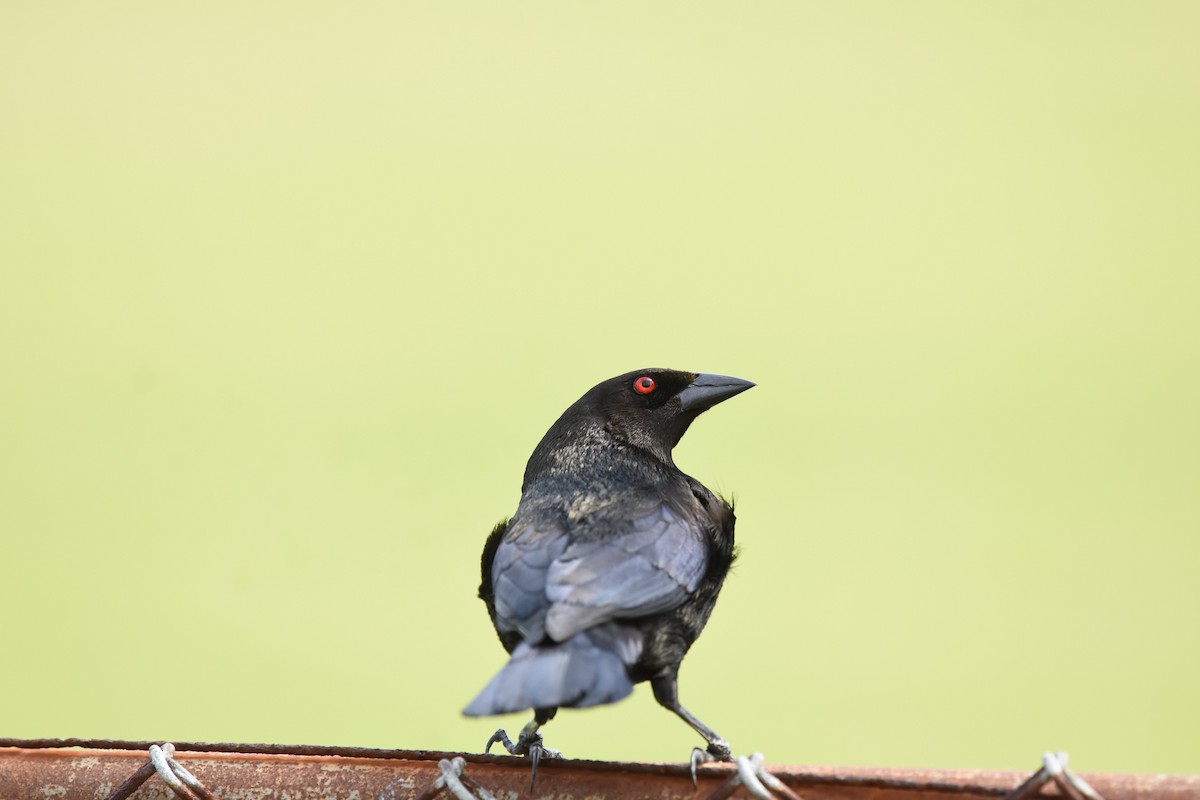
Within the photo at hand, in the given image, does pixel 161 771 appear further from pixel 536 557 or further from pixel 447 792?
pixel 536 557

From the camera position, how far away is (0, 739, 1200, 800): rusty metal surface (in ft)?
6.96

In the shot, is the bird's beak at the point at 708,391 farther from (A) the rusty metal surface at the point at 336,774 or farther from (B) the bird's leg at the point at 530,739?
(A) the rusty metal surface at the point at 336,774

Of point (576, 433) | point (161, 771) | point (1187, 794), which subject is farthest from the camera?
point (576, 433)

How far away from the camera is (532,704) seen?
266 centimetres

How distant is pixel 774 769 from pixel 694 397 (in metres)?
2.73

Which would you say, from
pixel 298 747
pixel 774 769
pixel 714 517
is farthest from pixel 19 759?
pixel 714 517

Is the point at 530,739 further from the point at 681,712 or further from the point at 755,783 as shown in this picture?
the point at 755,783

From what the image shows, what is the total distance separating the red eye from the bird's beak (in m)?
0.11

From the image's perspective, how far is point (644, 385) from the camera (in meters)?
4.73

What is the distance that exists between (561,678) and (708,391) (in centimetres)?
207

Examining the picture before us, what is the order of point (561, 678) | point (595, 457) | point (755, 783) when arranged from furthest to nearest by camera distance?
1. point (595, 457)
2. point (561, 678)
3. point (755, 783)

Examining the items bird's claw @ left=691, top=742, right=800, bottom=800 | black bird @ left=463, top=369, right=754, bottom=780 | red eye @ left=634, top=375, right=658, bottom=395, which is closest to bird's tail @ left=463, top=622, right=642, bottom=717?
black bird @ left=463, top=369, right=754, bottom=780

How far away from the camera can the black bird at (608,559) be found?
2928mm

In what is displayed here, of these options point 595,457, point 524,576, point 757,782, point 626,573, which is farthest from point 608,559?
point 757,782
